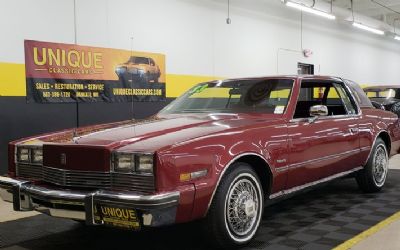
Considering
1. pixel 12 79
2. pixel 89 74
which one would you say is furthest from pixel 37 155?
pixel 89 74

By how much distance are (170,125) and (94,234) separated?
119 cm

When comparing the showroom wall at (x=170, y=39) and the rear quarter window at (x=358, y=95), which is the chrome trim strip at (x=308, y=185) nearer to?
the rear quarter window at (x=358, y=95)

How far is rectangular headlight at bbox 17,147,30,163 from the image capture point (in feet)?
10.9

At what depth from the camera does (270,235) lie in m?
3.54

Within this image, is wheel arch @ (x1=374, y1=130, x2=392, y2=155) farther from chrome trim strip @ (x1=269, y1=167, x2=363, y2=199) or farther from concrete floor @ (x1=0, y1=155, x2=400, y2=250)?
concrete floor @ (x1=0, y1=155, x2=400, y2=250)

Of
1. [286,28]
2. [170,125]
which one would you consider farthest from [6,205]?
[286,28]

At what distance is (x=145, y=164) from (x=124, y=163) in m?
0.15

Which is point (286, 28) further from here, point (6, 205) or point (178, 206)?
point (178, 206)

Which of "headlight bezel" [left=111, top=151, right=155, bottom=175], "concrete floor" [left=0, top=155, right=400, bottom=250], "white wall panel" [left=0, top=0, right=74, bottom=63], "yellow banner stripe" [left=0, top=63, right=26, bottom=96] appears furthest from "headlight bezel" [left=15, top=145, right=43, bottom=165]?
"white wall panel" [left=0, top=0, right=74, bottom=63]

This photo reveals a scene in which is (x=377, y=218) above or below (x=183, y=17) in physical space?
below

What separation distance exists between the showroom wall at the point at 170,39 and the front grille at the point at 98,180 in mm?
3662

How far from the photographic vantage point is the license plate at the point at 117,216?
8.54ft

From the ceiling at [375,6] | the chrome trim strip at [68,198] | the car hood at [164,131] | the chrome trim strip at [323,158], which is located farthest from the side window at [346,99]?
the ceiling at [375,6]

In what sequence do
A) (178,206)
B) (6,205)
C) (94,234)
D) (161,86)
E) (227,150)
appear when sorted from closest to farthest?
1. (178,206)
2. (227,150)
3. (94,234)
4. (6,205)
5. (161,86)
